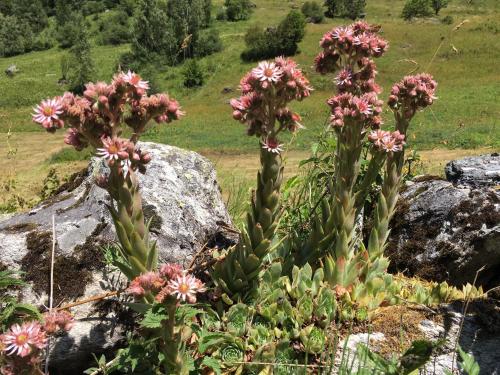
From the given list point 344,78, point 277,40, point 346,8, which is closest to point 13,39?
point 277,40

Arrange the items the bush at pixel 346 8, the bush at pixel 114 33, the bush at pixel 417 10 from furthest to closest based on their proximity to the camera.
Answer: the bush at pixel 114 33 < the bush at pixel 346 8 < the bush at pixel 417 10

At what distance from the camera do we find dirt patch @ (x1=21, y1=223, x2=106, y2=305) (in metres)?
3.57

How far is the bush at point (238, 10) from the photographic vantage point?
3652 inches

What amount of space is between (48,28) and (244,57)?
2419 inches

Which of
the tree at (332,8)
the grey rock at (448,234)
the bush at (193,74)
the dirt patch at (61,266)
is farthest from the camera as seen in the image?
the tree at (332,8)

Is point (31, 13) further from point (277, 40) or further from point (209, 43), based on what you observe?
point (277, 40)

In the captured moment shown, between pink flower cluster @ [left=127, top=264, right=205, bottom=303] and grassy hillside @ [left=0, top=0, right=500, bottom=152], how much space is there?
22.6 metres

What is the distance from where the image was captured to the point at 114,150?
2.41 m

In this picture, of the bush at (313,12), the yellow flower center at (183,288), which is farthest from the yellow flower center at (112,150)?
the bush at (313,12)

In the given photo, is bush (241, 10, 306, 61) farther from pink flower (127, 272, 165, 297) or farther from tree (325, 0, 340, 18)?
pink flower (127, 272, 165, 297)

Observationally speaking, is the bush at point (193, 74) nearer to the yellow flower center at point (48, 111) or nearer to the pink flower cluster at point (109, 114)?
the pink flower cluster at point (109, 114)

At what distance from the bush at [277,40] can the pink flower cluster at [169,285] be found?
69428 millimetres

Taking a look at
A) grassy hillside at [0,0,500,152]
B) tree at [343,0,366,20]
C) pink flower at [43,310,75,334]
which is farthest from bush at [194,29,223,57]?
pink flower at [43,310,75,334]

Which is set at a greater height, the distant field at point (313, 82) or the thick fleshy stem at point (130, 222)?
the thick fleshy stem at point (130, 222)
